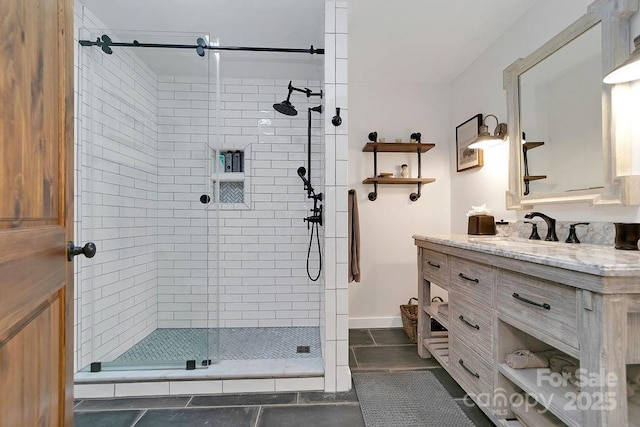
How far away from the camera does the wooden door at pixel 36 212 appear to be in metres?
0.60

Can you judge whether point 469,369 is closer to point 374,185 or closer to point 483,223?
point 483,223

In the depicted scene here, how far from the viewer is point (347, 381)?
1.76 metres

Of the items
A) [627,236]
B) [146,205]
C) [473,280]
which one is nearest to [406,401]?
[473,280]

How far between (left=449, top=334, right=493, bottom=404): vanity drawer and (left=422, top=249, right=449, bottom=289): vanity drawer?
335mm

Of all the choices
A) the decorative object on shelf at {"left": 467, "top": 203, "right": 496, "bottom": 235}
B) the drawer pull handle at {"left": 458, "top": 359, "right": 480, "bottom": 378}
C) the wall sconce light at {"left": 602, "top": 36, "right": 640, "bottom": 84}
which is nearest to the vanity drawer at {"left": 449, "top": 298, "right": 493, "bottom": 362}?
the drawer pull handle at {"left": 458, "top": 359, "right": 480, "bottom": 378}

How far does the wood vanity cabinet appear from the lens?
0.85 m

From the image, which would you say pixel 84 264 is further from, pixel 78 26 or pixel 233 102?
pixel 233 102

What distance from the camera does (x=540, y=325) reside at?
1.09 meters

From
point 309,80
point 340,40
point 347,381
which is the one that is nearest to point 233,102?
point 309,80

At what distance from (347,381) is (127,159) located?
2.29 meters

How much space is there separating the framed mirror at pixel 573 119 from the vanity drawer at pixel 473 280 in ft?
2.12

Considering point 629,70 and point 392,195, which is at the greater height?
point 629,70

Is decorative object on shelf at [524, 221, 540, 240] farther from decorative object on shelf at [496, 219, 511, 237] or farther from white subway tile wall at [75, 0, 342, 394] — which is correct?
white subway tile wall at [75, 0, 342, 394]

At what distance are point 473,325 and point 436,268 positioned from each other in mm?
474
